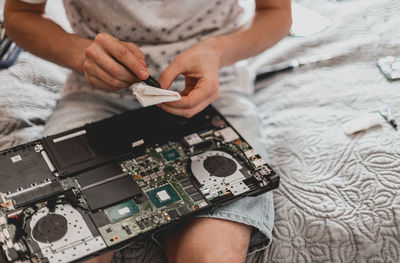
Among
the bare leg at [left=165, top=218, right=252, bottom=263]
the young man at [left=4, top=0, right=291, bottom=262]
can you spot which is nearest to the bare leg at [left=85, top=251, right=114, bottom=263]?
the young man at [left=4, top=0, right=291, bottom=262]

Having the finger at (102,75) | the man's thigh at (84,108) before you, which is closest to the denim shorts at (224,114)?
the man's thigh at (84,108)

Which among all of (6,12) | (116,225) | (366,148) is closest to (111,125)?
(116,225)

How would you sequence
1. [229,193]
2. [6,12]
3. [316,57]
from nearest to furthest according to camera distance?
[229,193], [6,12], [316,57]

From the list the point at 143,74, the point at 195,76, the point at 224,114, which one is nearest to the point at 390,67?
the point at 224,114

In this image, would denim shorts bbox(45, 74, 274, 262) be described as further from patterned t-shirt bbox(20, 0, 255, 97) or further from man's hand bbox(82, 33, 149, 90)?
man's hand bbox(82, 33, 149, 90)

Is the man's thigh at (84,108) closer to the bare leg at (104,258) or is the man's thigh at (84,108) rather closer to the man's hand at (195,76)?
the man's hand at (195,76)

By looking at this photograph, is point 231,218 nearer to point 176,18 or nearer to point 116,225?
point 116,225

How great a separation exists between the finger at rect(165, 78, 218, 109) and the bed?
0.26 meters

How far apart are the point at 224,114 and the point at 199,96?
205 millimetres

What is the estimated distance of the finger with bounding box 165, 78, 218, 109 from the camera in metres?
0.91

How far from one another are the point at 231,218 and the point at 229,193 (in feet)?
0.18

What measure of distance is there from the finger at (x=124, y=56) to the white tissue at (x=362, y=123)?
0.49 m

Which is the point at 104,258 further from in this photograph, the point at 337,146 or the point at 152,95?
the point at 337,146

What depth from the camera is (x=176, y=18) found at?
110 centimetres
